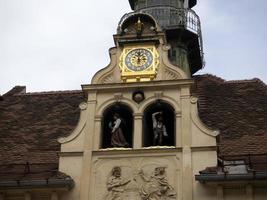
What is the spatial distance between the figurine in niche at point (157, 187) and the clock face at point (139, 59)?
3.48 metres

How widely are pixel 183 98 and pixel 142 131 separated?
4.85ft

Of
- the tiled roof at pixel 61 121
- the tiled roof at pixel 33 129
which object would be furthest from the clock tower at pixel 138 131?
the tiled roof at pixel 33 129

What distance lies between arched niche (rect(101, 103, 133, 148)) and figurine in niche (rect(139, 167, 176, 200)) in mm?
1673

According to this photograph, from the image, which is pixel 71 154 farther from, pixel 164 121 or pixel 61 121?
pixel 61 121

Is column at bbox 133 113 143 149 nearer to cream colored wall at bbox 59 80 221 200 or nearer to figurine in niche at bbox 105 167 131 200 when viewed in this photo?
cream colored wall at bbox 59 80 221 200

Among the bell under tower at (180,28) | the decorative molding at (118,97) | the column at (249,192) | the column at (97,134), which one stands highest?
the bell under tower at (180,28)

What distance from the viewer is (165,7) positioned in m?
27.9

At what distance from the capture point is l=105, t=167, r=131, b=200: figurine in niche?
17.8 metres

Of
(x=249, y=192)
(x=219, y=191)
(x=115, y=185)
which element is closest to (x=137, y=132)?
(x=115, y=185)

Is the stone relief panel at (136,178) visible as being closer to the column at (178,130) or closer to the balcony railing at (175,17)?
the column at (178,130)

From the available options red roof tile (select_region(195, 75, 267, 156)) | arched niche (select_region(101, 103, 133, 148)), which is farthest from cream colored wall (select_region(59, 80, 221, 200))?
red roof tile (select_region(195, 75, 267, 156))

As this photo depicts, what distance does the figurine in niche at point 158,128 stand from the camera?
1897 cm

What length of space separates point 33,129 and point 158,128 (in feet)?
16.3

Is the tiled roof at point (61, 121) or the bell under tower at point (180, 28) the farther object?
Answer: the bell under tower at point (180, 28)
